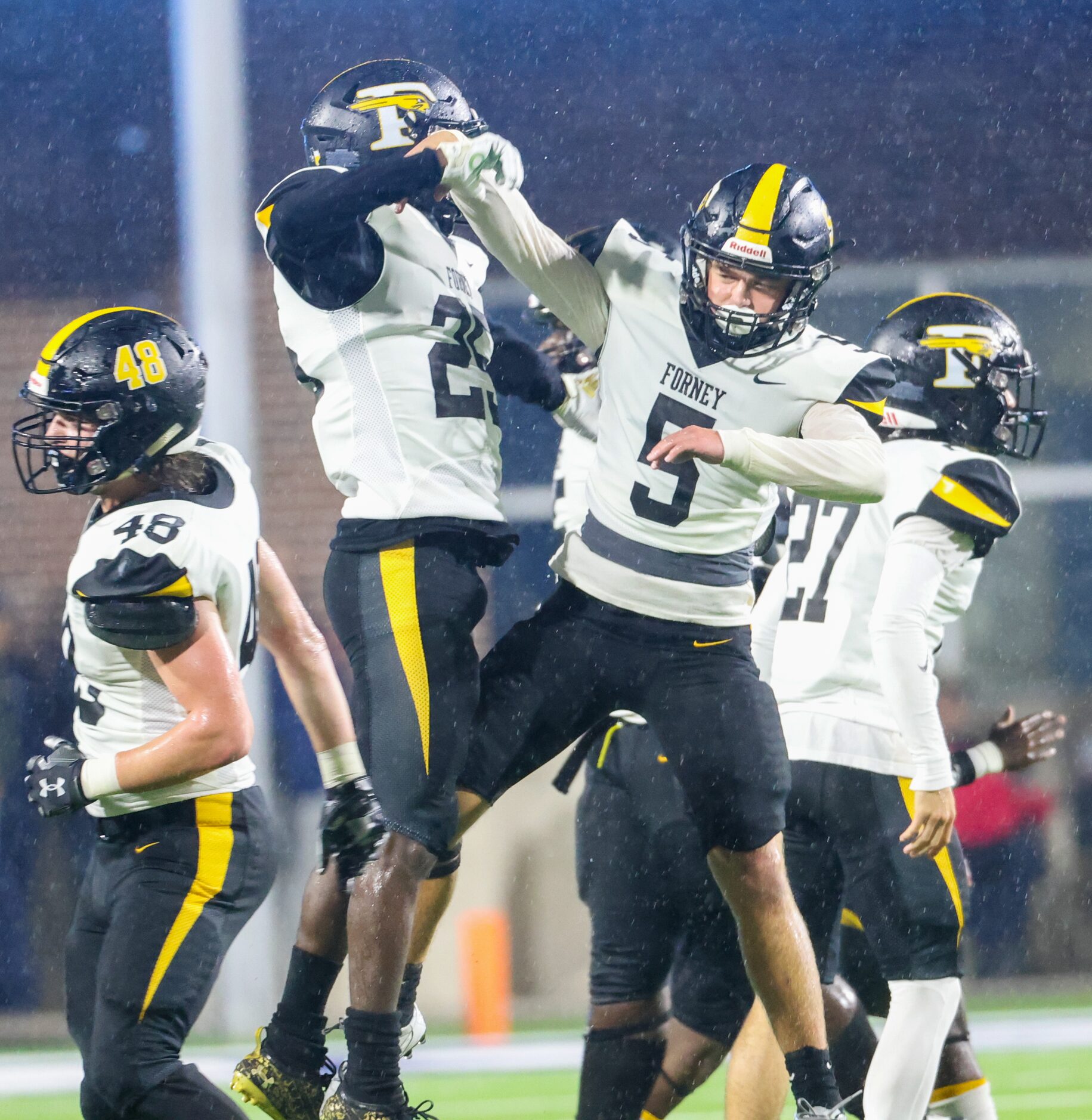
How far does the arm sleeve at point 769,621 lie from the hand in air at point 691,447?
101 centimetres

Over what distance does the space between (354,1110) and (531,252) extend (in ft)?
5.19

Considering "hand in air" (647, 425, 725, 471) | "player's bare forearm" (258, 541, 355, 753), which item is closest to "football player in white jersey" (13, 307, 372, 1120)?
"player's bare forearm" (258, 541, 355, 753)

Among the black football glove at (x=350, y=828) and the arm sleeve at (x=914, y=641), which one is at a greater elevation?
the arm sleeve at (x=914, y=641)

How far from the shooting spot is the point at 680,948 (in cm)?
392

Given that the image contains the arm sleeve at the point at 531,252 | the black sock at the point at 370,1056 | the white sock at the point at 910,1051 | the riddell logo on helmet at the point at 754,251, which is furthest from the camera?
the white sock at the point at 910,1051

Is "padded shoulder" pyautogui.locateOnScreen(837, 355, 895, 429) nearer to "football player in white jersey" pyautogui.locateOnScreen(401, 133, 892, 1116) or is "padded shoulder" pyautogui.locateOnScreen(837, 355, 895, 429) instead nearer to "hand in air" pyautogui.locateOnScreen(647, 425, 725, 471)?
"football player in white jersey" pyautogui.locateOnScreen(401, 133, 892, 1116)

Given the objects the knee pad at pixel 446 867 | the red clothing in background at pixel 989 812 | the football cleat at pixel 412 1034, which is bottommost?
the red clothing in background at pixel 989 812

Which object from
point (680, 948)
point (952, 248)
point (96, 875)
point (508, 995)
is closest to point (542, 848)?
point (508, 995)

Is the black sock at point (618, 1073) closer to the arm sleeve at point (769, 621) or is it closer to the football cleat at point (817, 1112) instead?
the football cleat at point (817, 1112)

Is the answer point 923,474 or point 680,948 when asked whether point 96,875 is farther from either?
point 923,474

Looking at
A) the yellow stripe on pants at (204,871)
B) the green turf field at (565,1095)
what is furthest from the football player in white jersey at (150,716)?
the green turf field at (565,1095)

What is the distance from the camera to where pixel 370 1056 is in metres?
2.87

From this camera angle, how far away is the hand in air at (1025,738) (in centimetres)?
390

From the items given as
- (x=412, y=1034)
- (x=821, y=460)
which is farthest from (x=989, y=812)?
(x=821, y=460)
